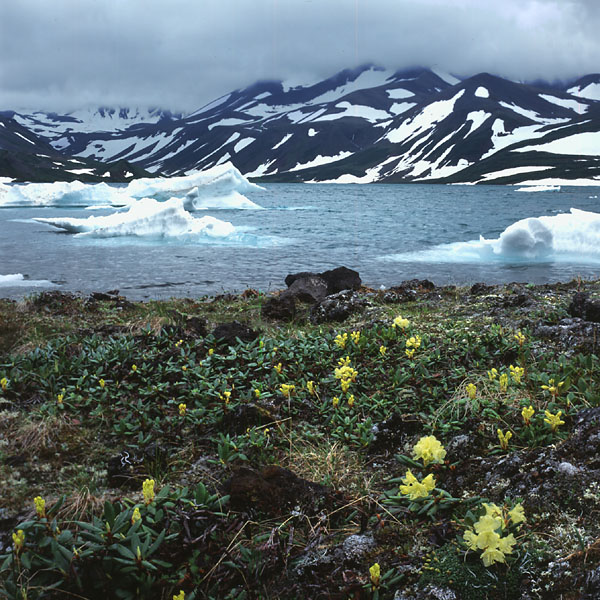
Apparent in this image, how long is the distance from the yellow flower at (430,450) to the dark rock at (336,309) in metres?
5.47

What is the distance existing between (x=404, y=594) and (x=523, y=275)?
1845cm

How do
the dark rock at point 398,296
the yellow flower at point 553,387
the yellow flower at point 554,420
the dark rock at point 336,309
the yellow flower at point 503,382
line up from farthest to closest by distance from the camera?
the dark rock at point 398,296, the dark rock at point 336,309, the yellow flower at point 503,382, the yellow flower at point 553,387, the yellow flower at point 554,420

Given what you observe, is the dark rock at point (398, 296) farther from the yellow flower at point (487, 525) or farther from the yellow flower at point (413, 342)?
the yellow flower at point (487, 525)

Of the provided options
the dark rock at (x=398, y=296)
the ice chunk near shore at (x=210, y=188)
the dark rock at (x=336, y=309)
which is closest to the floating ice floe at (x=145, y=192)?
the ice chunk near shore at (x=210, y=188)

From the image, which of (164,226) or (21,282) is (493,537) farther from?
(164,226)

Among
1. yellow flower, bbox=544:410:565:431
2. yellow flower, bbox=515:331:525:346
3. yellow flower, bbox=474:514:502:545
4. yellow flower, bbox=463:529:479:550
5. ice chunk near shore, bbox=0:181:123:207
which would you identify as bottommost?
yellow flower, bbox=463:529:479:550

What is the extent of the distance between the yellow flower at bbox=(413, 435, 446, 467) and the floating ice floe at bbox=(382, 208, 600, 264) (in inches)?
780

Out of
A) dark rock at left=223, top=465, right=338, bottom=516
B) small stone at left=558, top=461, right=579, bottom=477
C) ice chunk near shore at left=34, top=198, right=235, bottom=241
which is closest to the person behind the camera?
small stone at left=558, top=461, right=579, bottom=477

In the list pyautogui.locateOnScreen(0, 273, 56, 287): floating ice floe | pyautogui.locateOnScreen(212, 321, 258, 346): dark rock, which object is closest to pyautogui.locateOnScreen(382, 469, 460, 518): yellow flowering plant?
pyautogui.locateOnScreen(212, 321, 258, 346): dark rock

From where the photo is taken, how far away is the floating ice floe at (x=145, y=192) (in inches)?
2447

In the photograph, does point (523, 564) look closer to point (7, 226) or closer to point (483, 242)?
point (483, 242)

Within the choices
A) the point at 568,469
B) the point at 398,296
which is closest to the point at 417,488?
the point at 568,469

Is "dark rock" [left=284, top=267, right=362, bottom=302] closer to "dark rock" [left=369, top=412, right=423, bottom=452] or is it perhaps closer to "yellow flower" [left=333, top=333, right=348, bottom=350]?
"yellow flower" [left=333, top=333, right=348, bottom=350]

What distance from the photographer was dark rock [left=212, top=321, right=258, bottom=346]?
6766mm
